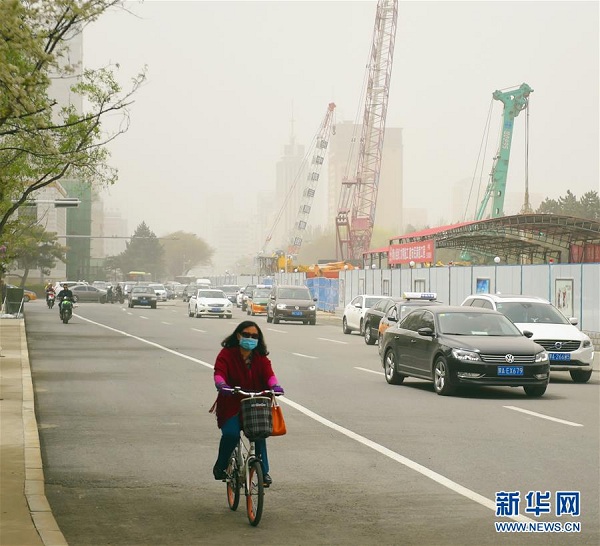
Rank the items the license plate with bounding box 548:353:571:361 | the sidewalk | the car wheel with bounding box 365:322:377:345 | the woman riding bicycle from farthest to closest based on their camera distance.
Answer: the car wheel with bounding box 365:322:377:345
the license plate with bounding box 548:353:571:361
the woman riding bicycle
the sidewalk

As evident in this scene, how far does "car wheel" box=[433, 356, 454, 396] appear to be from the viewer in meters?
19.0

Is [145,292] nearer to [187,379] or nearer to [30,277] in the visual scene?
[187,379]

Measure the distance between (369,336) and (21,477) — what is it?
26036 millimetres

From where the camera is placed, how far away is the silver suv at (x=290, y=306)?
174 feet

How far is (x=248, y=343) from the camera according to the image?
8.91 metres

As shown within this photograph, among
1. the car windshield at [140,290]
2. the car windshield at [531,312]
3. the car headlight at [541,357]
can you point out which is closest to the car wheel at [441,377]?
the car headlight at [541,357]

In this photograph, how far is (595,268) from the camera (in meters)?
36.4

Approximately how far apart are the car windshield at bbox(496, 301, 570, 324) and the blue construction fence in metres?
Result: 50.3

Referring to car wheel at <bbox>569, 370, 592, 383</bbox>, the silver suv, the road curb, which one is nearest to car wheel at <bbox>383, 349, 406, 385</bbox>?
car wheel at <bbox>569, 370, 592, 383</bbox>

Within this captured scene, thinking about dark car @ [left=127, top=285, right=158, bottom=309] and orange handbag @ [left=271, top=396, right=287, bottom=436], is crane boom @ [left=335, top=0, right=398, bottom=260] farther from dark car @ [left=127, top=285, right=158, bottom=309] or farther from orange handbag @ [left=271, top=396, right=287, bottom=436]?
orange handbag @ [left=271, top=396, right=287, bottom=436]

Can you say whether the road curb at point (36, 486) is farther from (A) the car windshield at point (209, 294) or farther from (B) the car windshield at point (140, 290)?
(B) the car windshield at point (140, 290)

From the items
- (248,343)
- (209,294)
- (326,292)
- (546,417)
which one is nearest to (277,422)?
(248,343)

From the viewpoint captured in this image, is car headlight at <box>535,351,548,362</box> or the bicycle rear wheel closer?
the bicycle rear wheel

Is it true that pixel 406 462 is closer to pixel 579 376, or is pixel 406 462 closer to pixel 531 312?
pixel 579 376
